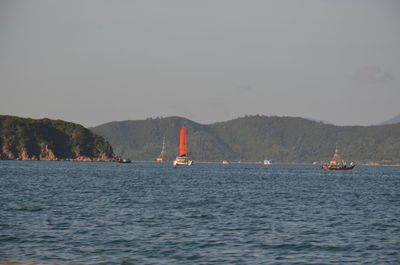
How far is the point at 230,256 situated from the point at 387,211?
105 ft

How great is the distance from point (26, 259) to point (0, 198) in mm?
34661

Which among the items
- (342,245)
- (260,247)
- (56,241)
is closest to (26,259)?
(56,241)

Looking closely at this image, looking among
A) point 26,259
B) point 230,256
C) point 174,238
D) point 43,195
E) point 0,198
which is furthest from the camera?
point 43,195

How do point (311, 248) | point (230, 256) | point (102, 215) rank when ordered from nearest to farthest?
point (230, 256), point (311, 248), point (102, 215)

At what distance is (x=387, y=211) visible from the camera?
56.1m

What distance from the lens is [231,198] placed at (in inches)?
2685

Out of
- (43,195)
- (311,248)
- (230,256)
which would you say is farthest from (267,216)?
(43,195)

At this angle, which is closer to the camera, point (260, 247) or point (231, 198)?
point (260, 247)

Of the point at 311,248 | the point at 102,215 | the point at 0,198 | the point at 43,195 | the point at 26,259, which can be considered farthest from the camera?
the point at 43,195

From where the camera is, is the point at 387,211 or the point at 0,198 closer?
the point at 387,211

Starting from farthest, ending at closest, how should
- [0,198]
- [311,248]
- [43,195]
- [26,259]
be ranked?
[43,195]
[0,198]
[311,248]
[26,259]

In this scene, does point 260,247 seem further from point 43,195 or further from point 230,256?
point 43,195

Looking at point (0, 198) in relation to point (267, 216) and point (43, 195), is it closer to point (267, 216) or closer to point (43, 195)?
point (43, 195)

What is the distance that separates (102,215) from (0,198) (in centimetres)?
1982
